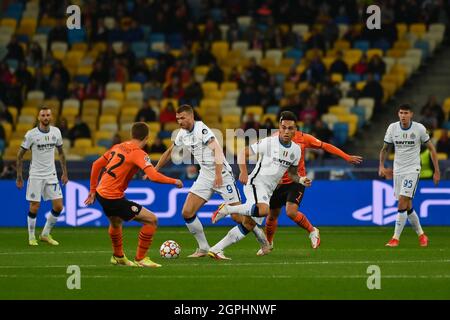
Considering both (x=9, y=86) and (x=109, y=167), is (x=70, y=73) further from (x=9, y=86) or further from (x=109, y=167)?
(x=109, y=167)

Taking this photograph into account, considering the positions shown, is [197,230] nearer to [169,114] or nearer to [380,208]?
[380,208]

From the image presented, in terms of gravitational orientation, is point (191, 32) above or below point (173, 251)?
above

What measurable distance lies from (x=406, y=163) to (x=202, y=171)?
3.68 m

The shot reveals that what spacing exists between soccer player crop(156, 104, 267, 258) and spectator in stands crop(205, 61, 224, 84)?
47.2 ft

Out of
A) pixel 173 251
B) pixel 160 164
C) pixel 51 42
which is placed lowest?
pixel 173 251

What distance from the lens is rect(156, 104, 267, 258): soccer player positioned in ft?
53.3

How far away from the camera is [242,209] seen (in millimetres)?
15875

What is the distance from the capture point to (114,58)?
31.5 m

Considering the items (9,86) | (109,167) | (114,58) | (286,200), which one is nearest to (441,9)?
(114,58)

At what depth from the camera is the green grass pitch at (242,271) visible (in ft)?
41.1

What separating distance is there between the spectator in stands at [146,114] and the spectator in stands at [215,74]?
105 inches

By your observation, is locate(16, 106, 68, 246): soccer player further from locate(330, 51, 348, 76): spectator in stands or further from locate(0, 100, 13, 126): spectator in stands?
locate(330, 51, 348, 76): spectator in stands

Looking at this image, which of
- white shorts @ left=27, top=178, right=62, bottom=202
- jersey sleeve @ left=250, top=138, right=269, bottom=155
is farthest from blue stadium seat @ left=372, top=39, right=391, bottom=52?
jersey sleeve @ left=250, top=138, right=269, bottom=155
